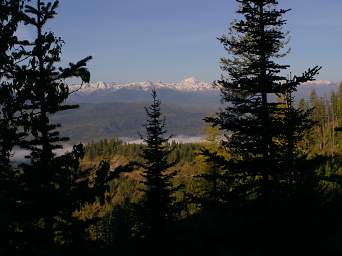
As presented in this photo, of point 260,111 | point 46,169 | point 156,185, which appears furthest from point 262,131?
point 156,185

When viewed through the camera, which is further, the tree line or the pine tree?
the pine tree

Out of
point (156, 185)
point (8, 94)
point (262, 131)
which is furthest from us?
point (156, 185)

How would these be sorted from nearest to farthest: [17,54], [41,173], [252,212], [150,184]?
1. [17,54]
2. [41,173]
3. [252,212]
4. [150,184]

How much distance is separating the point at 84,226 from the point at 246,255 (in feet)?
17.3

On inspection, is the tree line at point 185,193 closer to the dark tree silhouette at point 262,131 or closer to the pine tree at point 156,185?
the dark tree silhouette at point 262,131

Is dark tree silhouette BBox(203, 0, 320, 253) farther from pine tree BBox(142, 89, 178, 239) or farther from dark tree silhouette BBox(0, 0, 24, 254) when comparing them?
pine tree BBox(142, 89, 178, 239)

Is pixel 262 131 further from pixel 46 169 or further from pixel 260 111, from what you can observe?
pixel 46 169

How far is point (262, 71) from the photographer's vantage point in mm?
17453

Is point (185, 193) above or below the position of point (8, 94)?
below

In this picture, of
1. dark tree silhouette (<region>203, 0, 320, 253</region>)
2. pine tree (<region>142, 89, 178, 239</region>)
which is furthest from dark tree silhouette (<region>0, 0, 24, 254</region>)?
pine tree (<region>142, 89, 178, 239</region>)

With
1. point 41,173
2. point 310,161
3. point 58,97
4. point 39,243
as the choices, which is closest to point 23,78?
point 58,97

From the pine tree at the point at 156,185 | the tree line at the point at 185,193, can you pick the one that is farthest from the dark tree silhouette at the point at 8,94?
the pine tree at the point at 156,185

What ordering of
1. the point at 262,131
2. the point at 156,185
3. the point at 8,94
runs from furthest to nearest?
the point at 156,185 < the point at 262,131 < the point at 8,94

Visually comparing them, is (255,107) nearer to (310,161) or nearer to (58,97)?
(310,161)
